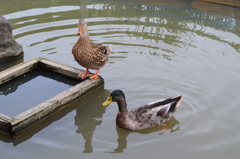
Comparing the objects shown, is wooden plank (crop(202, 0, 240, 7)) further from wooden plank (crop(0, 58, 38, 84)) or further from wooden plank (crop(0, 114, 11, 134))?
wooden plank (crop(0, 114, 11, 134))

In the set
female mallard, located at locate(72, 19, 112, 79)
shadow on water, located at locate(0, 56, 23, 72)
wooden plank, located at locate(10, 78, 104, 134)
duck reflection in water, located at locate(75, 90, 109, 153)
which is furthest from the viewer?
shadow on water, located at locate(0, 56, 23, 72)

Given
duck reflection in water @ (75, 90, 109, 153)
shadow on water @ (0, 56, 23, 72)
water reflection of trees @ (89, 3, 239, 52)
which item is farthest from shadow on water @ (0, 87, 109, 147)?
water reflection of trees @ (89, 3, 239, 52)

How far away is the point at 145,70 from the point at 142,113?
192 centimetres

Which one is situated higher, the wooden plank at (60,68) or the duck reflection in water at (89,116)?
the wooden plank at (60,68)

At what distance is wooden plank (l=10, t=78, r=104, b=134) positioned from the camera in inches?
213

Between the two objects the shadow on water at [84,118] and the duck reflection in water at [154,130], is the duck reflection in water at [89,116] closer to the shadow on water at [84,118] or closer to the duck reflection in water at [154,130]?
the shadow on water at [84,118]

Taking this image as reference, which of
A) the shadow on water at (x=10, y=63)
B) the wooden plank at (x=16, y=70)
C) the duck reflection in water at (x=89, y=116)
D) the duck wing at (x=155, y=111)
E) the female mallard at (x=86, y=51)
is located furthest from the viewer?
the shadow on water at (x=10, y=63)

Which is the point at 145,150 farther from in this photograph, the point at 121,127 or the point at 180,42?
the point at 180,42

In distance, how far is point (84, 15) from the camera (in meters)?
10.3

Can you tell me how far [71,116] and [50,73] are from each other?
140cm

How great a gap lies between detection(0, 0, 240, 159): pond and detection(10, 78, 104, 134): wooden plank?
0.52ft

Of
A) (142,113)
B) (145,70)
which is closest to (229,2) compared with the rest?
(145,70)

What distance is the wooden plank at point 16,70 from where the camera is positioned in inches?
263

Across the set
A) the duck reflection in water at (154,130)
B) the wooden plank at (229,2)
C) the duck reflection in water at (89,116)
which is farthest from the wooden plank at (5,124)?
the wooden plank at (229,2)
